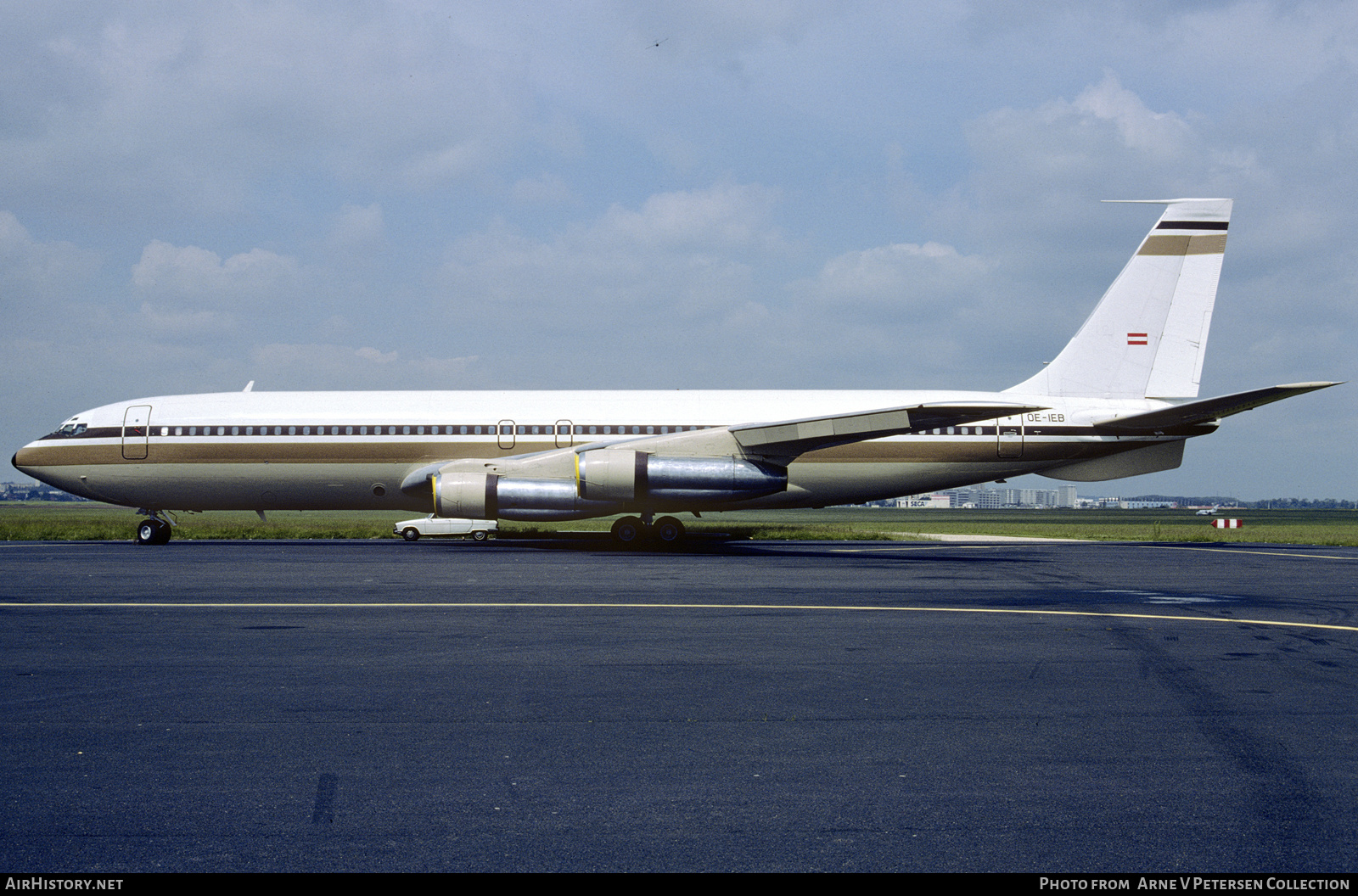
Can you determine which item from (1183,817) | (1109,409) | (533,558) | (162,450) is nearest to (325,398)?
(162,450)

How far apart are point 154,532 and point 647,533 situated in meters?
14.8

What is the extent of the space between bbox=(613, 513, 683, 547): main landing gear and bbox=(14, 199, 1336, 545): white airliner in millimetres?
68

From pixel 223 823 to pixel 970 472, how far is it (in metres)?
25.4

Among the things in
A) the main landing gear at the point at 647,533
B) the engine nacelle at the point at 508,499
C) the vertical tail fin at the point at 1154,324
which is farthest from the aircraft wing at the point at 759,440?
the vertical tail fin at the point at 1154,324

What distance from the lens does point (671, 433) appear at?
1063 inches

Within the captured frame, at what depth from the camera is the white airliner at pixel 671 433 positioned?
2678 centimetres

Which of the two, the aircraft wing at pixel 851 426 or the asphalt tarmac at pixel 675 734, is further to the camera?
the aircraft wing at pixel 851 426

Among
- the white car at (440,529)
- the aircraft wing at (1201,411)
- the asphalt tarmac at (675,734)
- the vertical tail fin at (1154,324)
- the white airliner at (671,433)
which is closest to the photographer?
the asphalt tarmac at (675,734)

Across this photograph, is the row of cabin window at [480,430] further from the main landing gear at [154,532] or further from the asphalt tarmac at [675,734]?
the asphalt tarmac at [675,734]

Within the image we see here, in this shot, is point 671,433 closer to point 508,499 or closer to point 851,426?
point 508,499

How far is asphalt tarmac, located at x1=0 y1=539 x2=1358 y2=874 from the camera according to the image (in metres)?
4.25

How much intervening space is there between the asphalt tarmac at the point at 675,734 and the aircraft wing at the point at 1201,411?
9.68 metres

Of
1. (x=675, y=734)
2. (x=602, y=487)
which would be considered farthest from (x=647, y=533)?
→ (x=675, y=734)

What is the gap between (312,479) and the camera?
27203 millimetres
